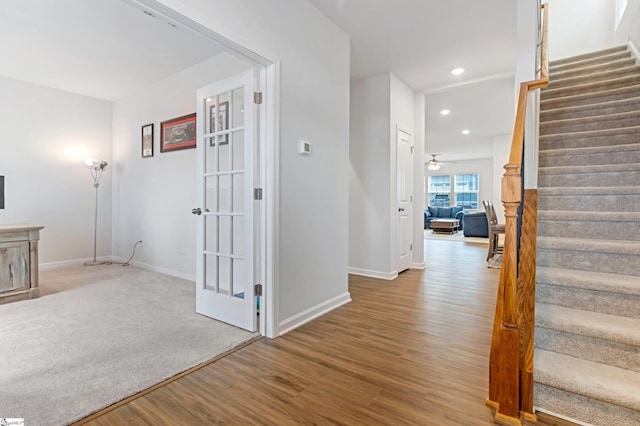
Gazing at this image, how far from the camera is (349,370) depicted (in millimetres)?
1863

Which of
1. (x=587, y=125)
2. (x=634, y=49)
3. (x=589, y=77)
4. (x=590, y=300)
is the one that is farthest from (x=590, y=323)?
(x=634, y=49)

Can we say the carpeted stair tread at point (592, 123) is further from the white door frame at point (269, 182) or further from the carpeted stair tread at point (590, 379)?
the white door frame at point (269, 182)

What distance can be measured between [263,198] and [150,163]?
3.11m

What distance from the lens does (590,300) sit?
187 centimetres

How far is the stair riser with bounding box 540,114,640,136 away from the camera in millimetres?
2986

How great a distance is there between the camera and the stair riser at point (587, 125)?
2.99 meters

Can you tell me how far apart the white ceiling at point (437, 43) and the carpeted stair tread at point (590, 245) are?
80.8 inches

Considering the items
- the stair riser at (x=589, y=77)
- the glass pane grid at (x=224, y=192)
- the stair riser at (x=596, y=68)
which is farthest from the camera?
the stair riser at (x=596, y=68)

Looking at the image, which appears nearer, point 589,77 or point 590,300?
point 590,300

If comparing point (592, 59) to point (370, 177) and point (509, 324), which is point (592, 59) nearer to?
point (370, 177)

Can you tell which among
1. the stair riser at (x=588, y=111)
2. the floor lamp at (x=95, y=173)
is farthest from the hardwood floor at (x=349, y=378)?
the floor lamp at (x=95, y=173)

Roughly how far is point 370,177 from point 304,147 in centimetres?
187

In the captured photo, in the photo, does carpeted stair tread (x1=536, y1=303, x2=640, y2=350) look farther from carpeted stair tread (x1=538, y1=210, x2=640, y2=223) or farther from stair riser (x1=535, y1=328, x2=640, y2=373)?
carpeted stair tread (x1=538, y1=210, x2=640, y2=223)

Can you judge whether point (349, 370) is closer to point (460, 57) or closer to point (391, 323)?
point (391, 323)
